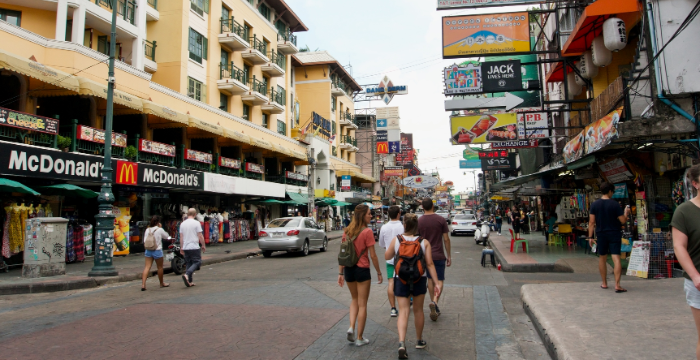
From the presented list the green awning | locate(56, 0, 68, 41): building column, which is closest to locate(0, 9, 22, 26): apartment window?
locate(56, 0, 68, 41): building column

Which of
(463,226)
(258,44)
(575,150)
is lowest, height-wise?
(463,226)

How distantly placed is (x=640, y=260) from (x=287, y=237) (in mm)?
11395

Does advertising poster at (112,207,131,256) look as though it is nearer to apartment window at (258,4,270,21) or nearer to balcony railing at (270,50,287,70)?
balcony railing at (270,50,287,70)

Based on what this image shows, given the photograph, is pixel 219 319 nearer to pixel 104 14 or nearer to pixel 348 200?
pixel 104 14

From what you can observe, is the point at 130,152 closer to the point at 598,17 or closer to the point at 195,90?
the point at 195,90

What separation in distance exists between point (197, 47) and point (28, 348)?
2307 cm

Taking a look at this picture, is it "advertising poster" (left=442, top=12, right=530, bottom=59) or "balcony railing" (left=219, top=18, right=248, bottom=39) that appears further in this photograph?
"balcony railing" (left=219, top=18, right=248, bottom=39)

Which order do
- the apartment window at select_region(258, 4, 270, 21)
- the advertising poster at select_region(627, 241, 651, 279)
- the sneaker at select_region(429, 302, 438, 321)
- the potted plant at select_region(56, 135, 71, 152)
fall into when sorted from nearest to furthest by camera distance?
the sneaker at select_region(429, 302, 438, 321) < the advertising poster at select_region(627, 241, 651, 279) < the potted plant at select_region(56, 135, 71, 152) < the apartment window at select_region(258, 4, 270, 21)

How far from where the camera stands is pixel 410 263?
5.07 m

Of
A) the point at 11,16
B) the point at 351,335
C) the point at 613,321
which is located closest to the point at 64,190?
the point at 11,16

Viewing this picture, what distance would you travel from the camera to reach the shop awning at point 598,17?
10305 mm

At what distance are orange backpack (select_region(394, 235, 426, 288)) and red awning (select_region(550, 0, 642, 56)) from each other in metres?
8.70

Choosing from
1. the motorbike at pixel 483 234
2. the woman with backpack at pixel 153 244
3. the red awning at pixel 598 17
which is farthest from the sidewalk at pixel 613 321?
the motorbike at pixel 483 234

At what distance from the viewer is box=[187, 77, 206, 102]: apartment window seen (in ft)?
81.9
